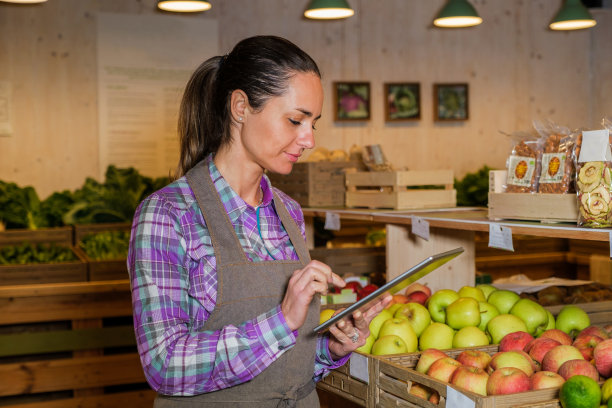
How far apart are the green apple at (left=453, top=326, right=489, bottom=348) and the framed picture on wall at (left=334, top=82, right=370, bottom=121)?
14.7 ft

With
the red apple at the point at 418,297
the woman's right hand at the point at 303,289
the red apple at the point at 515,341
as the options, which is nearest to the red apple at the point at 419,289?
the red apple at the point at 418,297

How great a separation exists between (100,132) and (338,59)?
7.40 feet

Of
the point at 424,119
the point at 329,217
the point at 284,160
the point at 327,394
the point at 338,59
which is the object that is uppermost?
the point at 338,59

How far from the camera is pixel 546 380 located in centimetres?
176

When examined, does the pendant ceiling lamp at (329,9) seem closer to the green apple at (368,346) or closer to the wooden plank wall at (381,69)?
the wooden plank wall at (381,69)

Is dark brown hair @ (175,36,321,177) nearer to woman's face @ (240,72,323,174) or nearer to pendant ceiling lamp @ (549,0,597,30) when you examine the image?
woman's face @ (240,72,323,174)

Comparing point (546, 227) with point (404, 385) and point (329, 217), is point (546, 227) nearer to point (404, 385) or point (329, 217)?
point (404, 385)

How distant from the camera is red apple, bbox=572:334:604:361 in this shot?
203 centimetres

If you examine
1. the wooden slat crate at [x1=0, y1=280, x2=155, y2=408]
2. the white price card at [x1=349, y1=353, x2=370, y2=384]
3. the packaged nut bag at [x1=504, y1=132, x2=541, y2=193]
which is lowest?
the wooden slat crate at [x1=0, y1=280, x2=155, y2=408]

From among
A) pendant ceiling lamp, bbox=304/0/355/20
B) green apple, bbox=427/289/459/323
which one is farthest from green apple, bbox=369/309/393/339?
pendant ceiling lamp, bbox=304/0/355/20

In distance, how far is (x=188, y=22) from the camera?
20.1 feet

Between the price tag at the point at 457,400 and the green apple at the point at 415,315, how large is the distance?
25.4 inches

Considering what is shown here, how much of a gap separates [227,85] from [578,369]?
1.12 m

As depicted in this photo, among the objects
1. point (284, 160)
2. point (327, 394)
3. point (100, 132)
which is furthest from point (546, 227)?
point (100, 132)
